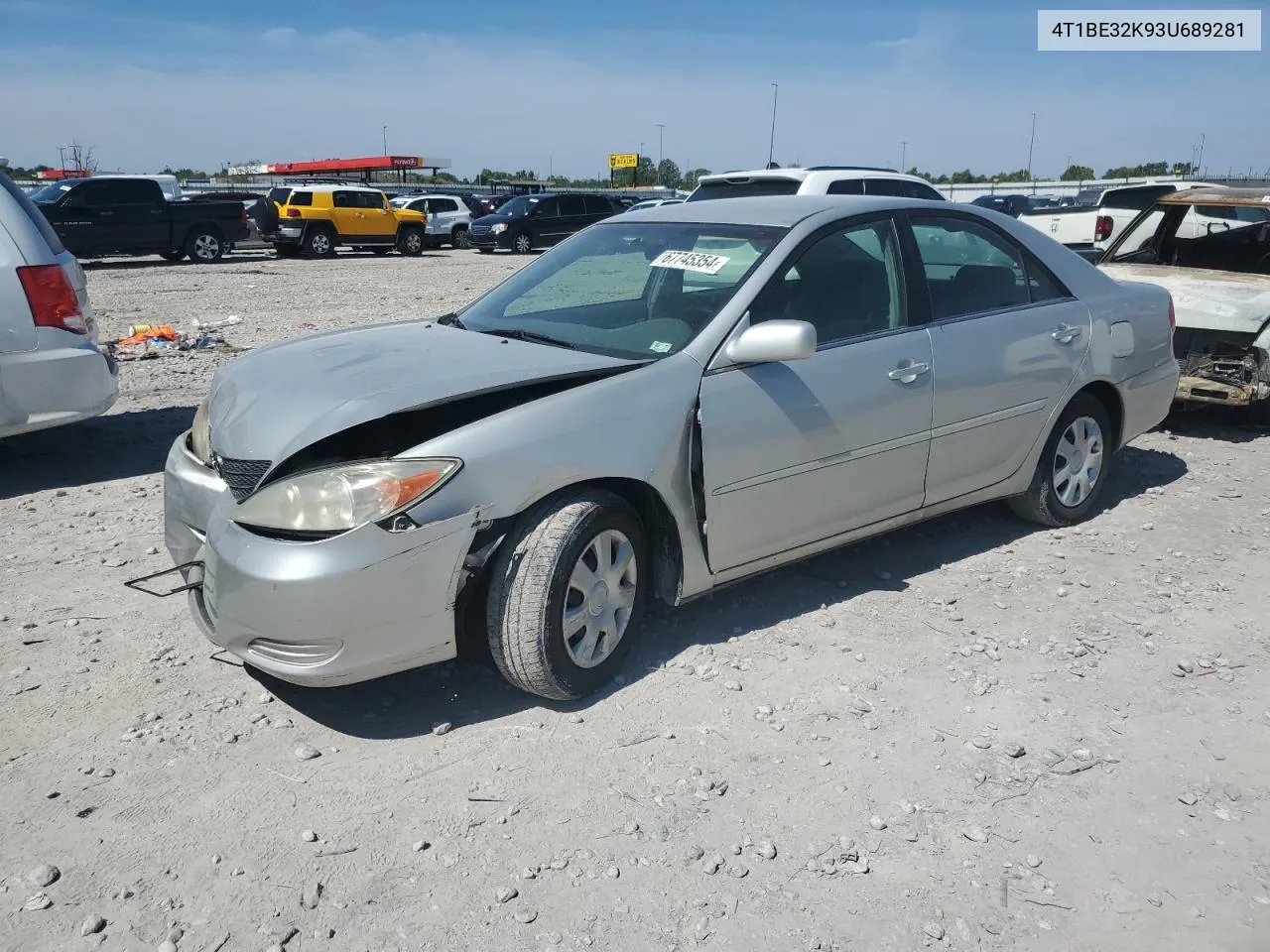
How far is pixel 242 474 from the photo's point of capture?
129 inches

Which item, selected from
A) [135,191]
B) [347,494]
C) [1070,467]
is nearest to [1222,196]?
[1070,467]

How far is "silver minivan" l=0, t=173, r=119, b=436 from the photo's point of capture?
557 centimetres

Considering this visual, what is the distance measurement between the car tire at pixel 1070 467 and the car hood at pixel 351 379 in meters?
2.49

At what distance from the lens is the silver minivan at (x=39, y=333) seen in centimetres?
557

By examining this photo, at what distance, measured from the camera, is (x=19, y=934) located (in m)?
2.42

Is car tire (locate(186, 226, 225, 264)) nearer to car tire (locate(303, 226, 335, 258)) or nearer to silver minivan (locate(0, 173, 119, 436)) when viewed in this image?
car tire (locate(303, 226, 335, 258))

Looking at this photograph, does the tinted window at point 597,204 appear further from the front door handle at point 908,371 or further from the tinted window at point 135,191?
the front door handle at point 908,371

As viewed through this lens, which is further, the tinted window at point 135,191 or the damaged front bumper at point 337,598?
the tinted window at point 135,191

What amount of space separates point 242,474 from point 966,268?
319 centimetres

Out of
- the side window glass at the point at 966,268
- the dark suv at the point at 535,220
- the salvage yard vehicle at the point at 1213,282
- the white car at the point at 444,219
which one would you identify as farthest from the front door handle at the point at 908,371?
the white car at the point at 444,219

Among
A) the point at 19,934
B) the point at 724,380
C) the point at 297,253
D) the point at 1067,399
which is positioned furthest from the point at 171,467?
the point at 297,253

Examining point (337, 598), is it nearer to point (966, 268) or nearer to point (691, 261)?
point (691, 261)

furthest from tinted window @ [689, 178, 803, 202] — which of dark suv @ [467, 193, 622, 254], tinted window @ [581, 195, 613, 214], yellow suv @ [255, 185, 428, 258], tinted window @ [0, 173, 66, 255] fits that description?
tinted window @ [581, 195, 613, 214]

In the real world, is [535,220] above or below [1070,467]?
above
